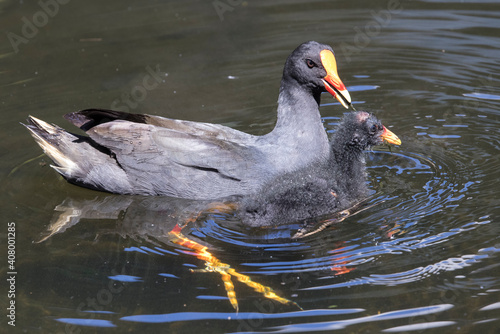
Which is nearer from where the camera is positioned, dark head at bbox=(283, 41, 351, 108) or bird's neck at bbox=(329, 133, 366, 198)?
bird's neck at bbox=(329, 133, 366, 198)

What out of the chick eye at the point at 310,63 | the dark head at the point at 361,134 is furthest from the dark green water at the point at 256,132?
the chick eye at the point at 310,63

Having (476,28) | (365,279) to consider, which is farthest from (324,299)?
(476,28)

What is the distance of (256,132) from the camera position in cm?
741

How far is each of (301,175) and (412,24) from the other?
4433 mm

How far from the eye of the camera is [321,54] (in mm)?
6297

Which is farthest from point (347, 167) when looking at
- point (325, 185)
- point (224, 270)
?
point (224, 270)

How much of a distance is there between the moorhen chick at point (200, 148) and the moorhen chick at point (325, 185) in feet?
0.53
